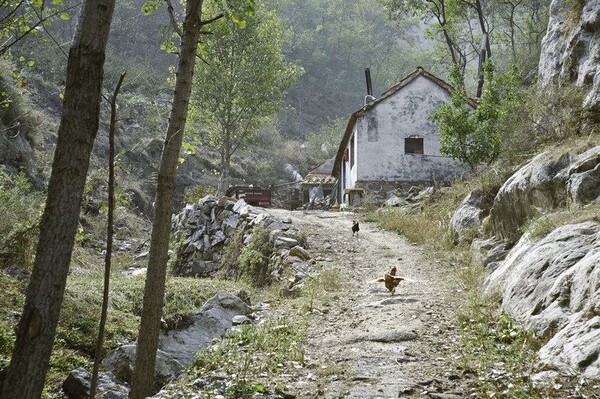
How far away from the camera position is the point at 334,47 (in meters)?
68.4

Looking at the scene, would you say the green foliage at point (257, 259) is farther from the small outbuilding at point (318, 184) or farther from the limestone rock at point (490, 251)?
the small outbuilding at point (318, 184)

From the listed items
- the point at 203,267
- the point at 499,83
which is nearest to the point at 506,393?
the point at 203,267

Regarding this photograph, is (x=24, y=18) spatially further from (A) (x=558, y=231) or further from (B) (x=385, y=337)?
(A) (x=558, y=231)

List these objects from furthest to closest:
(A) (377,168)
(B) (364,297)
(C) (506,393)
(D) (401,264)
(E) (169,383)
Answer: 1. (A) (377,168)
2. (D) (401,264)
3. (B) (364,297)
4. (E) (169,383)
5. (C) (506,393)

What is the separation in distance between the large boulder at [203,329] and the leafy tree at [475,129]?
10348 mm

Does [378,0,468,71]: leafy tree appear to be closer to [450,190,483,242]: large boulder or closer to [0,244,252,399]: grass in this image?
[450,190,483,242]: large boulder

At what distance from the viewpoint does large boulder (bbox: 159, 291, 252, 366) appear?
700cm

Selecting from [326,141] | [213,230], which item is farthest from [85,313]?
[326,141]

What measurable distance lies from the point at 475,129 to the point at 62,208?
15.5 m

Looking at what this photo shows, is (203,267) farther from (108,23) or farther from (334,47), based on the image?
(334,47)

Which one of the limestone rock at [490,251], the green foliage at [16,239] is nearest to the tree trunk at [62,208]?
the green foliage at [16,239]

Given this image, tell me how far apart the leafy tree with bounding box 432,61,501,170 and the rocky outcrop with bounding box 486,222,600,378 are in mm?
9313

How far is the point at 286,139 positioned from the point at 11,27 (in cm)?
4942

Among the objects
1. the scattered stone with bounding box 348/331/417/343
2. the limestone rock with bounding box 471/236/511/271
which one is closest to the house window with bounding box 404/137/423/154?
the limestone rock with bounding box 471/236/511/271
